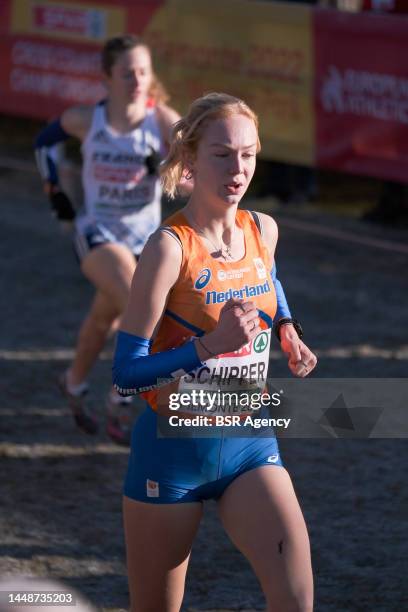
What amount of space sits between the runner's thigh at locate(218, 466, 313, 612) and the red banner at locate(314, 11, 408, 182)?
7.33m

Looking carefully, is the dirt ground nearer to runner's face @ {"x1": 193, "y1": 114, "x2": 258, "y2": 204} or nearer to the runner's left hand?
the runner's left hand

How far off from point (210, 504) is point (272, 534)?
7.91ft

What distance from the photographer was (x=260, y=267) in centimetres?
397

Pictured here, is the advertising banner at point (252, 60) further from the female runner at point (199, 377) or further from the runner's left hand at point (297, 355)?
the female runner at point (199, 377)

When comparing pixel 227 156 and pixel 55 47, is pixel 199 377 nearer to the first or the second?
pixel 227 156

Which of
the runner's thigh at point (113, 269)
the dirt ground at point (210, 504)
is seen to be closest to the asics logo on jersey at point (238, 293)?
the dirt ground at point (210, 504)

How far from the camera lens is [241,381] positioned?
3926mm

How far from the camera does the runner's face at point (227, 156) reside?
12.5ft

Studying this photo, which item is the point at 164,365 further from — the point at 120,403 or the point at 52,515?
the point at 120,403

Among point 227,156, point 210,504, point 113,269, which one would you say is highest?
point 227,156

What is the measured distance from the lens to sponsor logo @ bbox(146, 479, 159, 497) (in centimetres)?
380

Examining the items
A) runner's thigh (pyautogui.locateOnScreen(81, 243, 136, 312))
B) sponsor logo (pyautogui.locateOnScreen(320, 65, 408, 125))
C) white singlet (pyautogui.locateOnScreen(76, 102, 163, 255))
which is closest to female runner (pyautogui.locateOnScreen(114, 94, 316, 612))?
runner's thigh (pyautogui.locateOnScreen(81, 243, 136, 312))

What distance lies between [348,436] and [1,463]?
188cm

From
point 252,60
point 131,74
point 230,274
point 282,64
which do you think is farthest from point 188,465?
point 252,60
